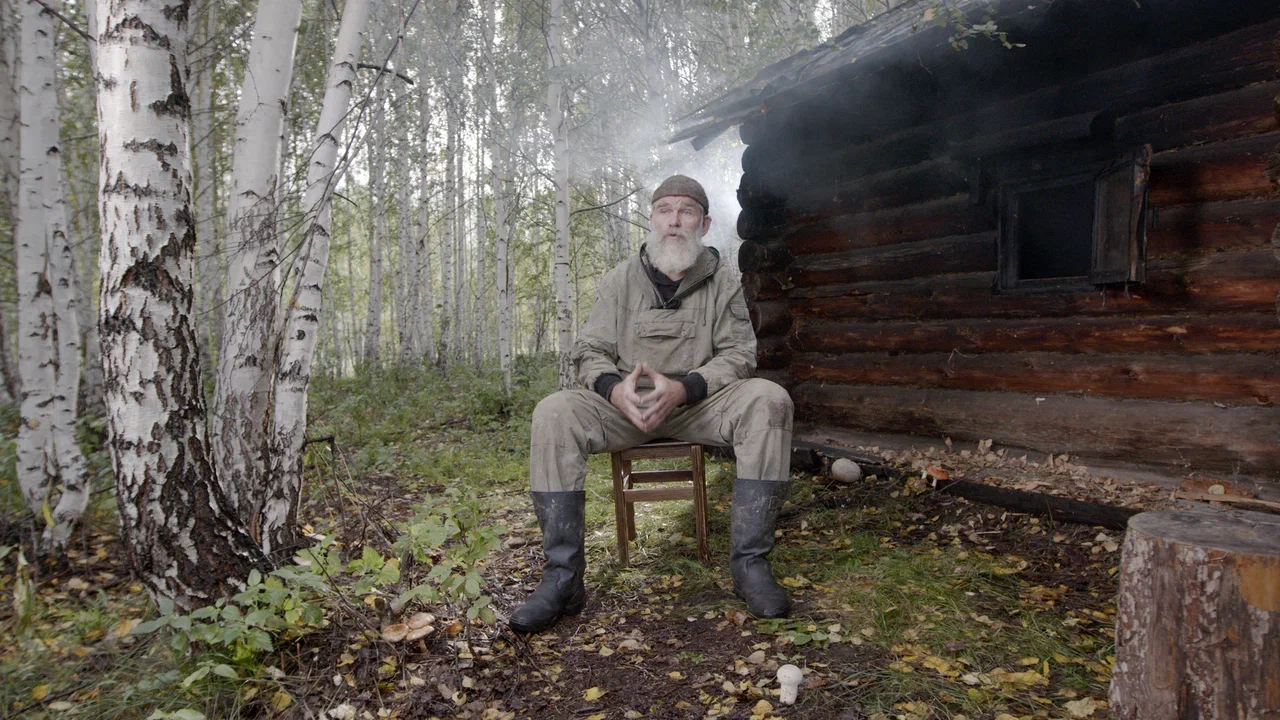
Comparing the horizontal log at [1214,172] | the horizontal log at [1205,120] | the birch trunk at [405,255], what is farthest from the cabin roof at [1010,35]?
the birch trunk at [405,255]

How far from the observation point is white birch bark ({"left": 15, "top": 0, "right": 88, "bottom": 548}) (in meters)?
3.91

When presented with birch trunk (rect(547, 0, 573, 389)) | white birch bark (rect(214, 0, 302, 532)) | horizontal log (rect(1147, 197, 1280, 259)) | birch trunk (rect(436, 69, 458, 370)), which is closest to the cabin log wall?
horizontal log (rect(1147, 197, 1280, 259))

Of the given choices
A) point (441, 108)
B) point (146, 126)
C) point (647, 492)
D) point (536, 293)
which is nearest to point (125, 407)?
point (146, 126)

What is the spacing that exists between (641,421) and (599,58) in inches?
438

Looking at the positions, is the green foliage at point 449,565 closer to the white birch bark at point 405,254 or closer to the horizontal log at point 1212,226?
the horizontal log at point 1212,226

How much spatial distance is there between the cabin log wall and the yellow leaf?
12.7ft

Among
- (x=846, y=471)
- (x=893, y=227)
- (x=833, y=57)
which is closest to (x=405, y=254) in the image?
(x=893, y=227)

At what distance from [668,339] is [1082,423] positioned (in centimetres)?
254

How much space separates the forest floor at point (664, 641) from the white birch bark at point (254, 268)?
61 centimetres

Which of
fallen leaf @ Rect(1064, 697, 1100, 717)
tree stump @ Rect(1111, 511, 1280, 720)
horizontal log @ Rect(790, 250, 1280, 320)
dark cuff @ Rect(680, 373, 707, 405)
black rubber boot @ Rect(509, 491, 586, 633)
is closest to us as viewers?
tree stump @ Rect(1111, 511, 1280, 720)

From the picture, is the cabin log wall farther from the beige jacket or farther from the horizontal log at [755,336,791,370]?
the beige jacket

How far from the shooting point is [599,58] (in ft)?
41.7

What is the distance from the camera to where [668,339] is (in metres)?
3.54

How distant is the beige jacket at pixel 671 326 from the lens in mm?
3510
